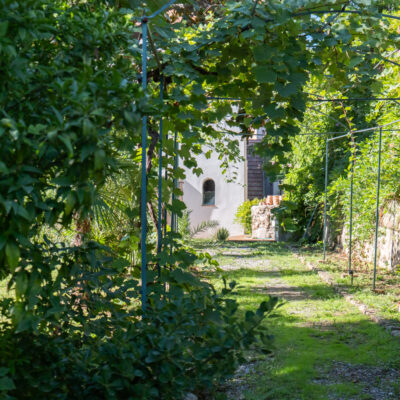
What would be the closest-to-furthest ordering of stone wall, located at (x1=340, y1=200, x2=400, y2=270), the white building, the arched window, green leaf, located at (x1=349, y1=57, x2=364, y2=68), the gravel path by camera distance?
green leaf, located at (x1=349, y1=57, x2=364, y2=68), the gravel path, stone wall, located at (x1=340, y1=200, x2=400, y2=270), the white building, the arched window

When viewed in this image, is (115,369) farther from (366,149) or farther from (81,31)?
(366,149)

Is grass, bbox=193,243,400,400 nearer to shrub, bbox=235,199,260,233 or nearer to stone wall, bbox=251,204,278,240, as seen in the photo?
stone wall, bbox=251,204,278,240

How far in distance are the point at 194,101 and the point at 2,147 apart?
67.5 inches

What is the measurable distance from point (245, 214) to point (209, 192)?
2035 mm

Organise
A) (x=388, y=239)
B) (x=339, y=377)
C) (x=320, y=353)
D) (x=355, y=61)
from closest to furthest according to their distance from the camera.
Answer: (x=355, y=61) < (x=339, y=377) < (x=320, y=353) < (x=388, y=239)

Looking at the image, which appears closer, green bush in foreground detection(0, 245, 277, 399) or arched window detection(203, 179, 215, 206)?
green bush in foreground detection(0, 245, 277, 399)

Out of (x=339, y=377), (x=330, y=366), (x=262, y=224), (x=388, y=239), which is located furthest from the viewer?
(x=262, y=224)

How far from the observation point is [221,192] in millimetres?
17125

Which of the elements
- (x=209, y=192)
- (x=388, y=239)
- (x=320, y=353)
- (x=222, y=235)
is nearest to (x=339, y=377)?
(x=320, y=353)

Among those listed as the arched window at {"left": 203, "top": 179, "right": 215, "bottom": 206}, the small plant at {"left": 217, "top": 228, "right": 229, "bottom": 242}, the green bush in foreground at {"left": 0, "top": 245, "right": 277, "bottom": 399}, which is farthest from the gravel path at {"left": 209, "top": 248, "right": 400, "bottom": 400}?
the arched window at {"left": 203, "top": 179, "right": 215, "bottom": 206}

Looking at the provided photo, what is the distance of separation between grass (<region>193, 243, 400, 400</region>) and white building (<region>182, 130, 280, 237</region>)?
10.2 metres

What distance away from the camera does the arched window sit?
17.4m

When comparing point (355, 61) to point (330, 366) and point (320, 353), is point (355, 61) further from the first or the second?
point (320, 353)

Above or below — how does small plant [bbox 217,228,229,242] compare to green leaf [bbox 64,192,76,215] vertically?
below
